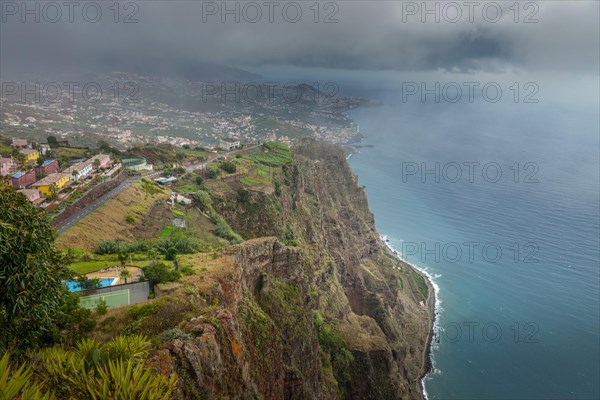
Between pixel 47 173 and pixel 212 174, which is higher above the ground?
pixel 47 173

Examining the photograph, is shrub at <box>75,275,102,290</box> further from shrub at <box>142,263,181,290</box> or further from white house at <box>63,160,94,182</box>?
white house at <box>63,160,94,182</box>

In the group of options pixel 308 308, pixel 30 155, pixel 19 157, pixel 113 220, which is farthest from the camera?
pixel 30 155

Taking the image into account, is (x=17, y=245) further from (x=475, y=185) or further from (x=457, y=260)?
(x=475, y=185)

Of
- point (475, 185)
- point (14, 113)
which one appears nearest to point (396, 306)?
point (475, 185)

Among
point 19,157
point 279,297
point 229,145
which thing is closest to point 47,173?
point 19,157

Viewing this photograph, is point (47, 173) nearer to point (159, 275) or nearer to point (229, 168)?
point (229, 168)

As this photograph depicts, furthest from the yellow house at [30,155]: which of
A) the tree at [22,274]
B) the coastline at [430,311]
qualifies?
the coastline at [430,311]

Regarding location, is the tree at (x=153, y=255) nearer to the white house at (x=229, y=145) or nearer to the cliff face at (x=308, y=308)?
the cliff face at (x=308, y=308)
